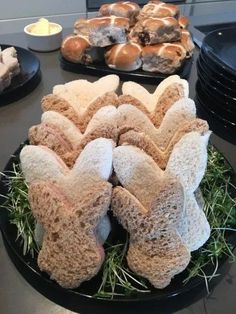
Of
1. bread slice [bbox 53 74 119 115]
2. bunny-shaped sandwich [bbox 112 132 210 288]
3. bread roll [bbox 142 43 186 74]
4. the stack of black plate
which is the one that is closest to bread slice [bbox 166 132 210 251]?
bunny-shaped sandwich [bbox 112 132 210 288]

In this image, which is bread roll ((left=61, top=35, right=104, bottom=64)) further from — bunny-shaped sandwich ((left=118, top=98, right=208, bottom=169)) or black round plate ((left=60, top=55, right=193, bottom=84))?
bunny-shaped sandwich ((left=118, top=98, right=208, bottom=169))

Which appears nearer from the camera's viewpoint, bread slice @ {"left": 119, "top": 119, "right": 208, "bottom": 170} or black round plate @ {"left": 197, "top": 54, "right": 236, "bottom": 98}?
bread slice @ {"left": 119, "top": 119, "right": 208, "bottom": 170}

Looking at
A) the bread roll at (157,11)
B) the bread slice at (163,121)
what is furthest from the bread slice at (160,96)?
the bread roll at (157,11)

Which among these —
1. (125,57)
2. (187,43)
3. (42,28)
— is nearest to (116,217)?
(125,57)

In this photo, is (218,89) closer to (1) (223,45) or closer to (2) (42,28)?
(1) (223,45)

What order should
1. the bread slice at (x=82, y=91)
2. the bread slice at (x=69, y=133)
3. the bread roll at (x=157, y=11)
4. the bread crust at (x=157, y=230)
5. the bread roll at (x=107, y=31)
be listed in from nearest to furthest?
1. the bread crust at (x=157, y=230)
2. the bread slice at (x=69, y=133)
3. the bread slice at (x=82, y=91)
4. the bread roll at (x=107, y=31)
5. the bread roll at (x=157, y=11)

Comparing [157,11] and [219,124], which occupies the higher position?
[157,11]

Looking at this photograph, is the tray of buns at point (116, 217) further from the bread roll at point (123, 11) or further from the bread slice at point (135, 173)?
the bread roll at point (123, 11)
